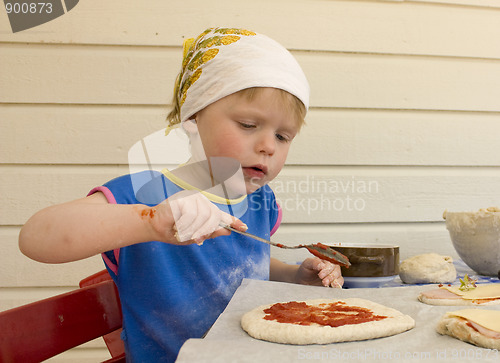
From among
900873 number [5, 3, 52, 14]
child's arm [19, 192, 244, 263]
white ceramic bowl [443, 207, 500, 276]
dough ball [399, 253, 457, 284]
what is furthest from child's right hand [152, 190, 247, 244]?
900873 number [5, 3, 52, 14]

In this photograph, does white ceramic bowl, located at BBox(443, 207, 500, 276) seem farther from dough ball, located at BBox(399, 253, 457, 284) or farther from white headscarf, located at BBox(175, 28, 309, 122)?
white headscarf, located at BBox(175, 28, 309, 122)

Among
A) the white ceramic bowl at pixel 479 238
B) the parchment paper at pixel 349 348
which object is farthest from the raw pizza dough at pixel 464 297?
the white ceramic bowl at pixel 479 238

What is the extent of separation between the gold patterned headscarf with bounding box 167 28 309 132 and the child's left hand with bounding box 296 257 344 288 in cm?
47

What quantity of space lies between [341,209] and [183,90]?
93 cm

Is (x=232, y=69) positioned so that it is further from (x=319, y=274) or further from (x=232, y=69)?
(x=319, y=274)

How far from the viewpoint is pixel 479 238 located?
1.44 meters

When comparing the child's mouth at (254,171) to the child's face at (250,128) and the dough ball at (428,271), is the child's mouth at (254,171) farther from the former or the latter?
the dough ball at (428,271)

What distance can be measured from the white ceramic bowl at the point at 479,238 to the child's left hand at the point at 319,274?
47 centimetres

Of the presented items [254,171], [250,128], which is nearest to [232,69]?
[250,128]

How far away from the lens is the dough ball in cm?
134

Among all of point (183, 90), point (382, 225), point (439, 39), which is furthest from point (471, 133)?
point (183, 90)

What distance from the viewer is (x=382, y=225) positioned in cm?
195

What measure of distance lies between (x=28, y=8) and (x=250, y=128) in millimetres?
1122

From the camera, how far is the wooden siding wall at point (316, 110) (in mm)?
1731
